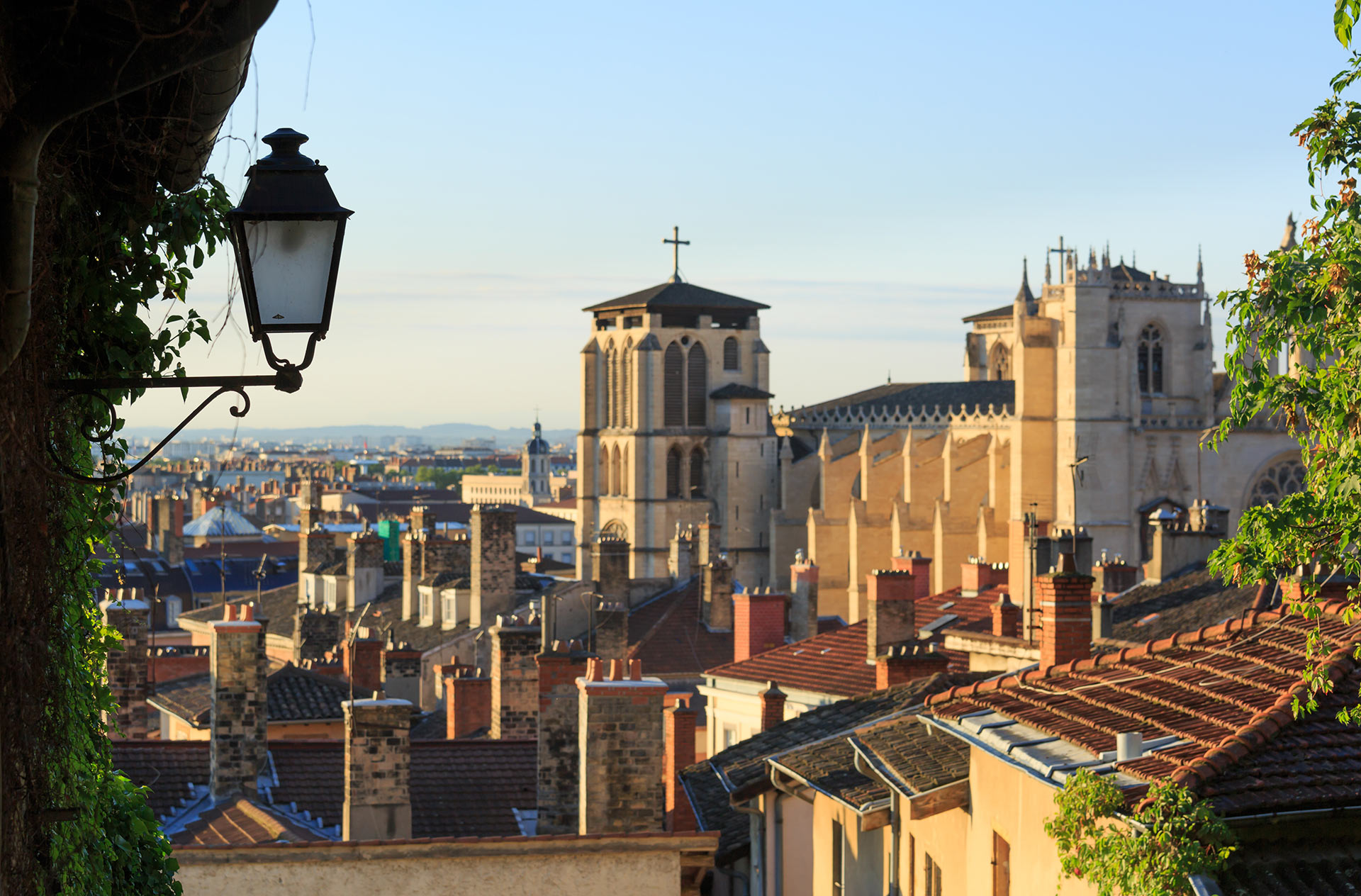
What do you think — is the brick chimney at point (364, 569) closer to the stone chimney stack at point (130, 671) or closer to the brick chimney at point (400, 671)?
the brick chimney at point (400, 671)

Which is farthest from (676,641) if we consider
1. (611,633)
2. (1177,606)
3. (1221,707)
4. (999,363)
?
(999,363)

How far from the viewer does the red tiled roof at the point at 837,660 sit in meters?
21.0

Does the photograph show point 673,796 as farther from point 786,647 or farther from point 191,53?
point 191,53

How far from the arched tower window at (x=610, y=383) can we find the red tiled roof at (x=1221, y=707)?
64.4 metres

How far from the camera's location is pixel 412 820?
48.6 ft

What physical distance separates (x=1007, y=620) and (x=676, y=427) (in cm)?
5333

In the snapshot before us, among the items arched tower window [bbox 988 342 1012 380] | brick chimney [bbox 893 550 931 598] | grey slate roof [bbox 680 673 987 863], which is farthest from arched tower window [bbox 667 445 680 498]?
grey slate roof [bbox 680 673 987 863]

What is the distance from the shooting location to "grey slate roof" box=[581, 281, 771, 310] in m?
75.1

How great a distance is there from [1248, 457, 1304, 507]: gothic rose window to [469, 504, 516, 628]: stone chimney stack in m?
27.4

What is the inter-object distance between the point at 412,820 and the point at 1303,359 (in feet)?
135

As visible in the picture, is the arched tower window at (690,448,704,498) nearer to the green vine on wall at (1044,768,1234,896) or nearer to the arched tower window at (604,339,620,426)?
the arched tower window at (604,339,620,426)

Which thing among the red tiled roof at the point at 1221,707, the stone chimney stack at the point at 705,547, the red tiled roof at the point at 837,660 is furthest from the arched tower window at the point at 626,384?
the red tiled roof at the point at 1221,707

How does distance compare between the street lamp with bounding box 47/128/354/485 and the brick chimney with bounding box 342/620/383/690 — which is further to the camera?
the brick chimney with bounding box 342/620/383/690

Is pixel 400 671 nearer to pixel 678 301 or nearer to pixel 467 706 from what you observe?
pixel 467 706
